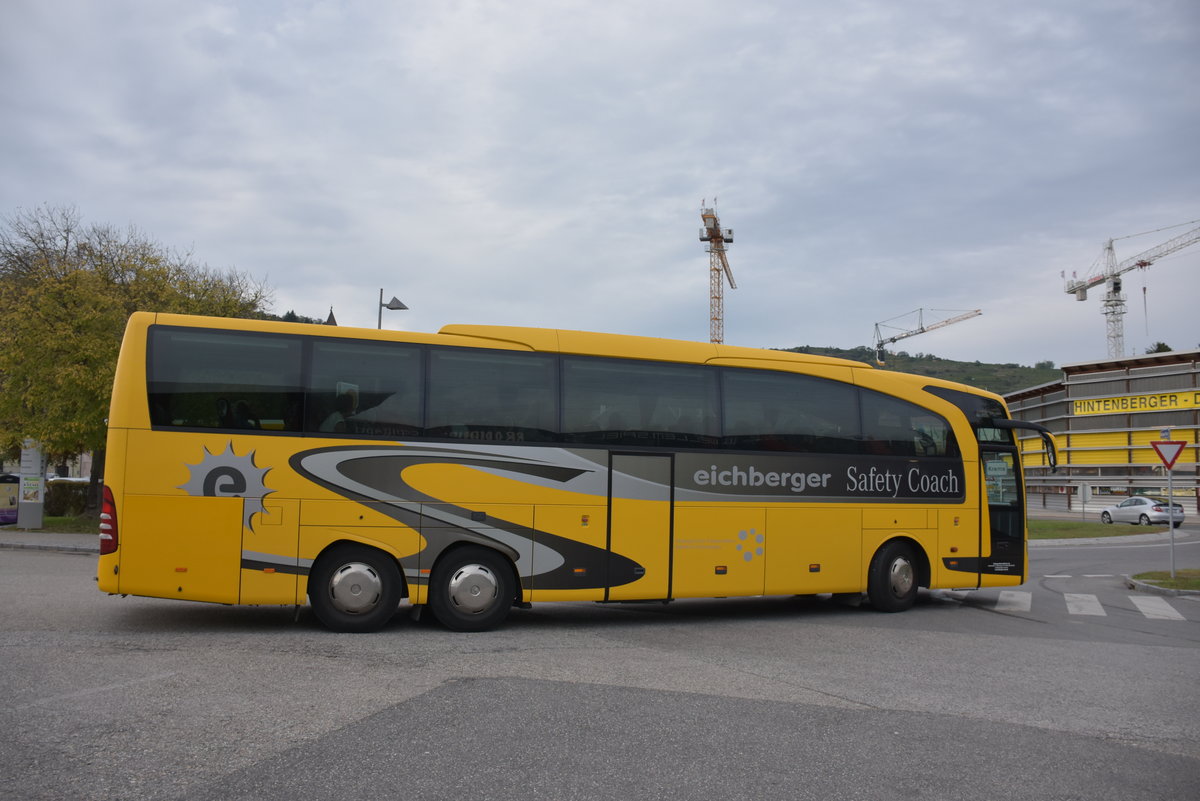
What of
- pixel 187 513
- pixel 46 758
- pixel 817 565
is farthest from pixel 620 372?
pixel 46 758

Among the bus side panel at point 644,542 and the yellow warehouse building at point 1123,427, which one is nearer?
the bus side panel at point 644,542

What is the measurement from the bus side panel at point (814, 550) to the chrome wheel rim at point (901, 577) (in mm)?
588

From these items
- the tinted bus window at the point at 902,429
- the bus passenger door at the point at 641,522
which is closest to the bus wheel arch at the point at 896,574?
the tinted bus window at the point at 902,429

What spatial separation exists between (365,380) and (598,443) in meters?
2.77

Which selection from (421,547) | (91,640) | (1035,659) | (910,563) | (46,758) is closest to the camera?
(46,758)

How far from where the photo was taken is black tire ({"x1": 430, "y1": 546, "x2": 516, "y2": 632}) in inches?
369

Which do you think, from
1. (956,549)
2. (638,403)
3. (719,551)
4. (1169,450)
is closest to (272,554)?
(638,403)

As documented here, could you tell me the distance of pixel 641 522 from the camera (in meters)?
10.2

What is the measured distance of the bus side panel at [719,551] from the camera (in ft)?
34.1

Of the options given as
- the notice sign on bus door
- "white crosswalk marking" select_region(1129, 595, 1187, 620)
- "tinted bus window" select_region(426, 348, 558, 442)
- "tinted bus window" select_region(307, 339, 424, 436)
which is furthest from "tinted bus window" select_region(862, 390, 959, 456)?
the notice sign on bus door

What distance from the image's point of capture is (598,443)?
10070mm

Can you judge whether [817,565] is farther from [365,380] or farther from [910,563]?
[365,380]

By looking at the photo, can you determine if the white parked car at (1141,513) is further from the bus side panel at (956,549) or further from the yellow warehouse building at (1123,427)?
the bus side panel at (956,549)

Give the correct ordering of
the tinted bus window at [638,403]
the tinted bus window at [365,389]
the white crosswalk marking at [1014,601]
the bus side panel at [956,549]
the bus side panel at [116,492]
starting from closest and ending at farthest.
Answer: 1. the bus side panel at [116,492]
2. the tinted bus window at [365,389]
3. the tinted bus window at [638,403]
4. the bus side panel at [956,549]
5. the white crosswalk marking at [1014,601]
